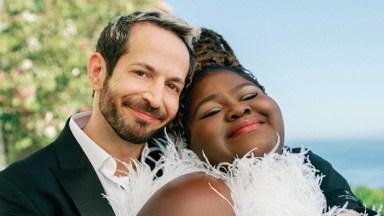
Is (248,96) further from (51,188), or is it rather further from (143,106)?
(51,188)

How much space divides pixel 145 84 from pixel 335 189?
974mm

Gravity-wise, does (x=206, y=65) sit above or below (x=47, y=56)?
below

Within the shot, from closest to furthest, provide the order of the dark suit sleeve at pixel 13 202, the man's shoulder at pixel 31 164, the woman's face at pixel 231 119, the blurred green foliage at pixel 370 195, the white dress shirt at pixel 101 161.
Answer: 1. the woman's face at pixel 231 119
2. the dark suit sleeve at pixel 13 202
3. the man's shoulder at pixel 31 164
4. the white dress shirt at pixel 101 161
5. the blurred green foliage at pixel 370 195

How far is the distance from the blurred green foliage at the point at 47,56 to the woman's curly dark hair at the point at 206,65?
6505 mm

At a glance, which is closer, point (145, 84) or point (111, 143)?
point (145, 84)

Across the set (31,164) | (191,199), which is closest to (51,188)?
(31,164)

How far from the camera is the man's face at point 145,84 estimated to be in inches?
99.0

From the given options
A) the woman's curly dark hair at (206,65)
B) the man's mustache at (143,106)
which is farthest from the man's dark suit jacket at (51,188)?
the woman's curly dark hair at (206,65)

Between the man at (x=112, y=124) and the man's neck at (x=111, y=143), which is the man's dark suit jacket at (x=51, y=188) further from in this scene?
the man's neck at (x=111, y=143)

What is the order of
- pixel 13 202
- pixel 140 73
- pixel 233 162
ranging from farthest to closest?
pixel 140 73, pixel 13 202, pixel 233 162

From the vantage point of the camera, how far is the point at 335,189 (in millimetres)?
2461

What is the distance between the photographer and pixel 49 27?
9086 millimetres

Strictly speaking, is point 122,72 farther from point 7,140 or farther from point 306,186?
point 7,140

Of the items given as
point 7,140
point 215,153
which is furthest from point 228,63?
point 7,140
